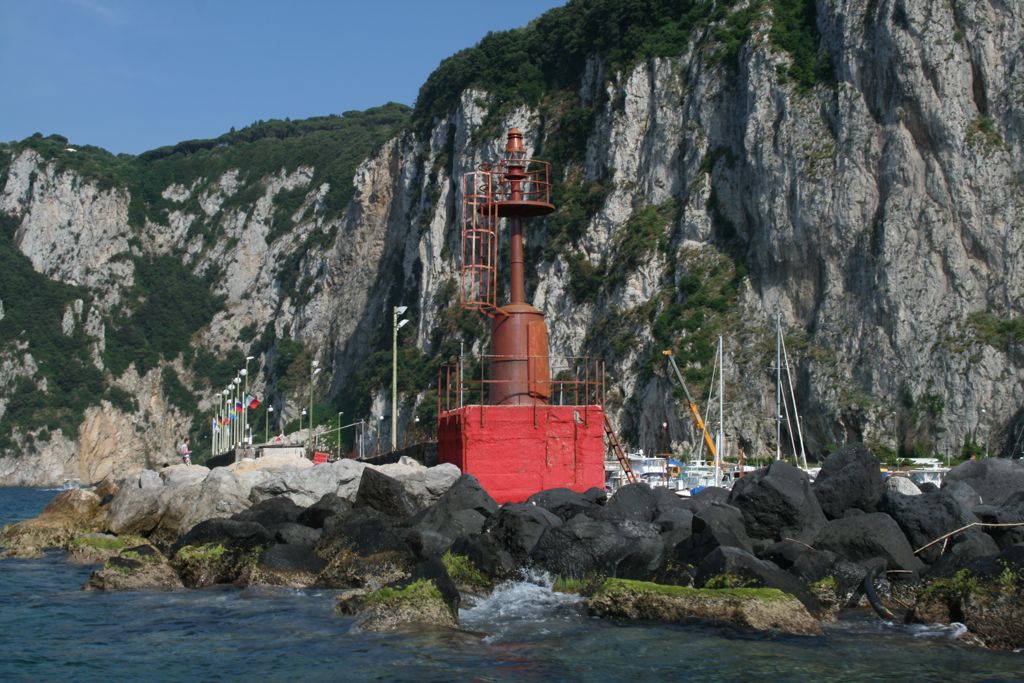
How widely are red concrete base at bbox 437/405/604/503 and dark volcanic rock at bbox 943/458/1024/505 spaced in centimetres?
801

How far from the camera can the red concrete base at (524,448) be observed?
26391 millimetres

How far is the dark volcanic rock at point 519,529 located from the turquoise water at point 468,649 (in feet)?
3.43

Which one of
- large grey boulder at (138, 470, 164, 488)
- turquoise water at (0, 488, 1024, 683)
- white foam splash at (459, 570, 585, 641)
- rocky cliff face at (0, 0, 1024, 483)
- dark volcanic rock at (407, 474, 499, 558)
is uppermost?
rocky cliff face at (0, 0, 1024, 483)

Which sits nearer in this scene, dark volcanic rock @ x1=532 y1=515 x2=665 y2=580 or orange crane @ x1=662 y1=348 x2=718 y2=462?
dark volcanic rock @ x1=532 y1=515 x2=665 y2=580

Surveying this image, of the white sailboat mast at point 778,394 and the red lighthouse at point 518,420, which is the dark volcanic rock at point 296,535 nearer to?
the red lighthouse at point 518,420

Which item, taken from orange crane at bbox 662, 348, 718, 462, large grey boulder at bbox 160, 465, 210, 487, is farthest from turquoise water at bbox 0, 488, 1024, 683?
orange crane at bbox 662, 348, 718, 462

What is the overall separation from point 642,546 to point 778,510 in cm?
314

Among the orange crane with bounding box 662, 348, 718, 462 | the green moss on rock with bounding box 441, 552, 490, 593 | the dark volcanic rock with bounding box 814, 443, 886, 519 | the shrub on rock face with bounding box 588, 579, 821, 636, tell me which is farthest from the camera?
the orange crane with bounding box 662, 348, 718, 462

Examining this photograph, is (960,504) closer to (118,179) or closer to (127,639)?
(127,639)

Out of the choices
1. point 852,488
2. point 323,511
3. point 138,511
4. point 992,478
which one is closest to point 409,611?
point 323,511

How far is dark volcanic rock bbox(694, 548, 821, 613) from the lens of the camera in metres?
15.9

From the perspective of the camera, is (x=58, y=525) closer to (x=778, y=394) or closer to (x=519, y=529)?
(x=519, y=529)

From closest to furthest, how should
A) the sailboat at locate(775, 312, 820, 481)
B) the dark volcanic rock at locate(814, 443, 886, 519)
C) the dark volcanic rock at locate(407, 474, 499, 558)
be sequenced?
1. the dark volcanic rock at locate(407, 474, 499, 558)
2. the dark volcanic rock at locate(814, 443, 886, 519)
3. the sailboat at locate(775, 312, 820, 481)

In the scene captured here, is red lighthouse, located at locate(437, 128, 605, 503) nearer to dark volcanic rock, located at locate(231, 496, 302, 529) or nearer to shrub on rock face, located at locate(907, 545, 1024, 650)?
dark volcanic rock, located at locate(231, 496, 302, 529)
